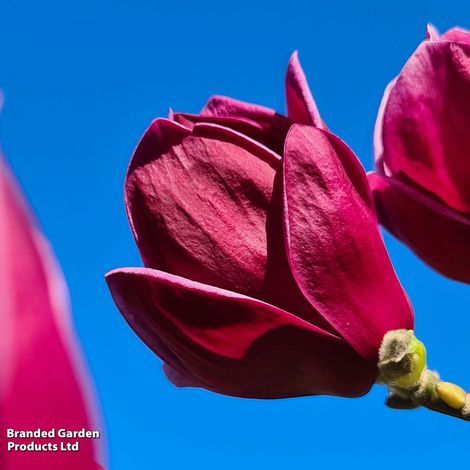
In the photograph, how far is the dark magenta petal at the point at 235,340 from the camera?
15.4 inches

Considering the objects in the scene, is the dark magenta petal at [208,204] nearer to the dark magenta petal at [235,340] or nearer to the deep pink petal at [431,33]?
the dark magenta petal at [235,340]

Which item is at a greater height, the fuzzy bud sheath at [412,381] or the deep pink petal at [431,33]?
the deep pink petal at [431,33]

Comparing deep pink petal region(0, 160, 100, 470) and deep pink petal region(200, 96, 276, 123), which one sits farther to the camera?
deep pink petal region(200, 96, 276, 123)

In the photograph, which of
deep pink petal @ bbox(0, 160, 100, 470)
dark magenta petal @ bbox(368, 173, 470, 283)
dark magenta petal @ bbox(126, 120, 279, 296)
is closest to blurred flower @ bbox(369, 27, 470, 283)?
dark magenta petal @ bbox(368, 173, 470, 283)

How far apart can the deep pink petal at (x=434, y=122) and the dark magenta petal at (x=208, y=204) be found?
0.10 m

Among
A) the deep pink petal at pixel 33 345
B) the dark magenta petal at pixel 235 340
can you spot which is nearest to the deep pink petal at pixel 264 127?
the dark magenta petal at pixel 235 340

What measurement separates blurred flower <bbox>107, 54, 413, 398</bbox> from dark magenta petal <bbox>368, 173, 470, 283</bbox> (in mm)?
49

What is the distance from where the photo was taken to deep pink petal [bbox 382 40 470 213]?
0.43 m

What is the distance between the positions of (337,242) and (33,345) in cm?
32

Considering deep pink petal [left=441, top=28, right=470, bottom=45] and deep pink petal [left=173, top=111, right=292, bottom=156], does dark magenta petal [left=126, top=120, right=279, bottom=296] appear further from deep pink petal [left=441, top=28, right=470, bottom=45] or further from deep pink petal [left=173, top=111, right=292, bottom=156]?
deep pink petal [left=441, top=28, right=470, bottom=45]

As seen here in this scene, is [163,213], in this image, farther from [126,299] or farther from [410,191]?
[410,191]

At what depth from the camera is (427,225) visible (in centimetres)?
46

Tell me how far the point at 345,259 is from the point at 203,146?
11cm

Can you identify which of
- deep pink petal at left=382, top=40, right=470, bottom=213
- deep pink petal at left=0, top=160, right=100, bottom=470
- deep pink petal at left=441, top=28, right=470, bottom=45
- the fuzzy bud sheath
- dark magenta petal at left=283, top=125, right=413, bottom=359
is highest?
deep pink petal at left=441, top=28, right=470, bottom=45
